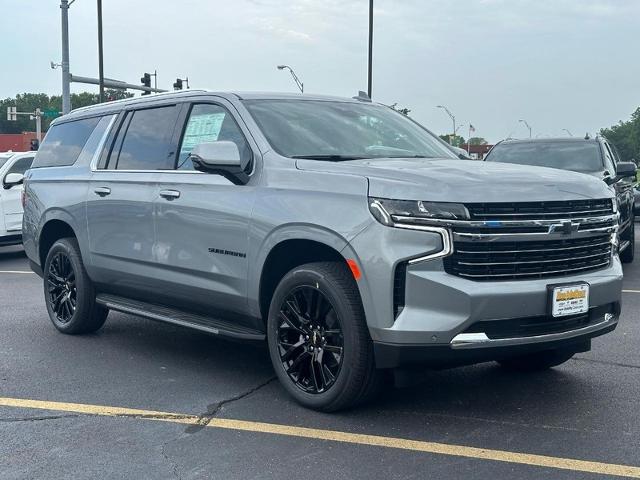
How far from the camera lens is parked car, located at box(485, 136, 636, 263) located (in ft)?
35.1

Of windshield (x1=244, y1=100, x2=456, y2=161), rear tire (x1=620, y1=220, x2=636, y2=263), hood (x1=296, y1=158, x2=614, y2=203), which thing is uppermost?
windshield (x1=244, y1=100, x2=456, y2=161)

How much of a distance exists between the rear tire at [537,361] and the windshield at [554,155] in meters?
5.57

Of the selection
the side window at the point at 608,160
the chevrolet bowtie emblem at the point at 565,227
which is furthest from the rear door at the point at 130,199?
the side window at the point at 608,160

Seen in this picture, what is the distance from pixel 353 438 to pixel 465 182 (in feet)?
4.81

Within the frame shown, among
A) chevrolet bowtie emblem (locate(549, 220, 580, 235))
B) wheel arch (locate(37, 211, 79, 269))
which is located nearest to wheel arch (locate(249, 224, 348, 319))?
chevrolet bowtie emblem (locate(549, 220, 580, 235))

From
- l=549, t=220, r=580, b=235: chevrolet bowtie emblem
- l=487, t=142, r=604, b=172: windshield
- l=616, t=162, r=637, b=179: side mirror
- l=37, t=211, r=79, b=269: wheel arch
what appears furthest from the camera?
l=487, t=142, r=604, b=172: windshield

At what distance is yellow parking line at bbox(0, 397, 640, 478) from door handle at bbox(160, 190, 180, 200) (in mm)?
1515

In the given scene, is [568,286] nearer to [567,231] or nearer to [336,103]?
[567,231]

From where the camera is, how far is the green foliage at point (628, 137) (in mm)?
118750

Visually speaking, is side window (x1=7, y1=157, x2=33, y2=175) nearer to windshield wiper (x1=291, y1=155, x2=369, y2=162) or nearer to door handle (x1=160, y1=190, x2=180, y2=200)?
door handle (x1=160, y1=190, x2=180, y2=200)

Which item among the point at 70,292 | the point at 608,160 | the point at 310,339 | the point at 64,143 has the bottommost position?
the point at 70,292

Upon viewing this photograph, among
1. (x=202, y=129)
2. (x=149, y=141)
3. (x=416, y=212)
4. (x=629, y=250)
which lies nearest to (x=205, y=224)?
(x=202, y=129)

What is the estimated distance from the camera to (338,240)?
4508 mm

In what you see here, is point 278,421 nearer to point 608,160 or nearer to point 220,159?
point 220,159
